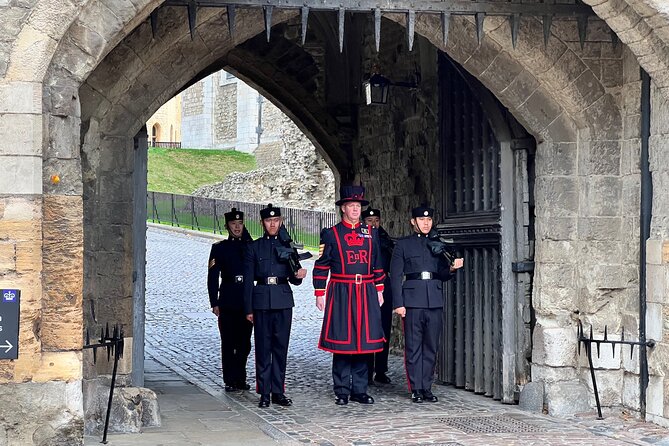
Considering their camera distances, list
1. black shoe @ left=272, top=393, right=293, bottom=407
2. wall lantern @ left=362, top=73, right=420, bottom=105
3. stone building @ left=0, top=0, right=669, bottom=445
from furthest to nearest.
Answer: wall lantern @ left=362, top=73, right=420, bottom=105 → black shoe @ left=272, top=393, right=293, bottom=407 → stone building @ left=0, top=0, right=669, bottom=445

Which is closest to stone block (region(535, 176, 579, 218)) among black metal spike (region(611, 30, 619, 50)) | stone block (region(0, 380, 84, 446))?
black metal spike (region(611, 30, 619, 50))

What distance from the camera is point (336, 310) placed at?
9.61m

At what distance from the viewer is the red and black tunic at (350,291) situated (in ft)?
31.3

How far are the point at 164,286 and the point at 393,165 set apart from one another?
9218 mm

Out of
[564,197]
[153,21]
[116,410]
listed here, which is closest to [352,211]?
[564,197]

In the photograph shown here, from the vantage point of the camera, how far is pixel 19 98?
6.51 m

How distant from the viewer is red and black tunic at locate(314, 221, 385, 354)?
9.55 metres

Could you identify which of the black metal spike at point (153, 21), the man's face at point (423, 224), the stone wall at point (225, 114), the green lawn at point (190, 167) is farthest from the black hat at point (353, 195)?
the stone wall at point (225, 114)

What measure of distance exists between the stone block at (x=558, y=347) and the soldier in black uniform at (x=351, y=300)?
1.37m

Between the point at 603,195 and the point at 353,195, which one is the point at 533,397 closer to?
the point at 603,195

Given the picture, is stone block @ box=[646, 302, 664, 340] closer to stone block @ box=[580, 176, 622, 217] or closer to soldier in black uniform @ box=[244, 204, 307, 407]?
stone block @ box=[580, 176, 622, 217]

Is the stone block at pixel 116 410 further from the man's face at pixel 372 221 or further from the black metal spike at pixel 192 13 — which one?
the man's face at pixel 372 221

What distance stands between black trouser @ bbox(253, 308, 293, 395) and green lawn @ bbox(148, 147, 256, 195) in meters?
29.4

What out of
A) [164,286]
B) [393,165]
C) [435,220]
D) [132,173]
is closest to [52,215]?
[132,173]
